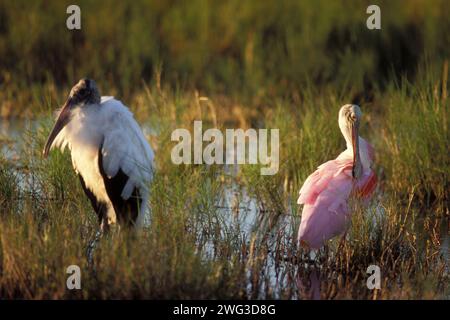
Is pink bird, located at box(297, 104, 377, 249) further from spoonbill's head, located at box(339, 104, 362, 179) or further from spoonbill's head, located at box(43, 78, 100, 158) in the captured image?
spoonbill's head, located at box(43, 78, 100, 158)

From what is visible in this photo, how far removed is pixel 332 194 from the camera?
242 inches

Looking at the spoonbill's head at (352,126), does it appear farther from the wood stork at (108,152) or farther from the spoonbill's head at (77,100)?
the spoonbill's head at (77,100)

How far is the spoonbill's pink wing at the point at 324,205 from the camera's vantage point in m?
5.93

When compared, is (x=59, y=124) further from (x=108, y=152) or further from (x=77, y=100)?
(x=108, y=152)

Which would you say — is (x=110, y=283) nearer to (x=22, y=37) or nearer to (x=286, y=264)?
(x=286, y=264)

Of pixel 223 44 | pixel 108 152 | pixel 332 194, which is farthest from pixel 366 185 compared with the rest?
pixel 223 44

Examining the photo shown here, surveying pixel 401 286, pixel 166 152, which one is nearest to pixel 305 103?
pixel 166 152

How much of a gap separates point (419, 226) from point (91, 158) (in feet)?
8.01

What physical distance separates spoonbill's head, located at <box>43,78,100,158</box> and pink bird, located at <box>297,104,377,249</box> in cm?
141

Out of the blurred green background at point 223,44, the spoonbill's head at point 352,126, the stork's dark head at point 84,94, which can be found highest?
the blurred green background at point 223,44

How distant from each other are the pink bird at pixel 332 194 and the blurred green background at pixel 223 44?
413 centimetres

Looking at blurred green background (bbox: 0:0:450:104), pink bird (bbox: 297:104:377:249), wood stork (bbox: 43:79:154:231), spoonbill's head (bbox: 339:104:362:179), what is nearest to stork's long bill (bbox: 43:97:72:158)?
wood stork (bbox: 43:79:154:231)

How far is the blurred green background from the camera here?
10969mm

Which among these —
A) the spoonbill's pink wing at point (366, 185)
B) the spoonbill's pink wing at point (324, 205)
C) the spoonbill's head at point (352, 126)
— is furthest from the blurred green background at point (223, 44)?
the spoonbill's pink wing at point (324, 205)
